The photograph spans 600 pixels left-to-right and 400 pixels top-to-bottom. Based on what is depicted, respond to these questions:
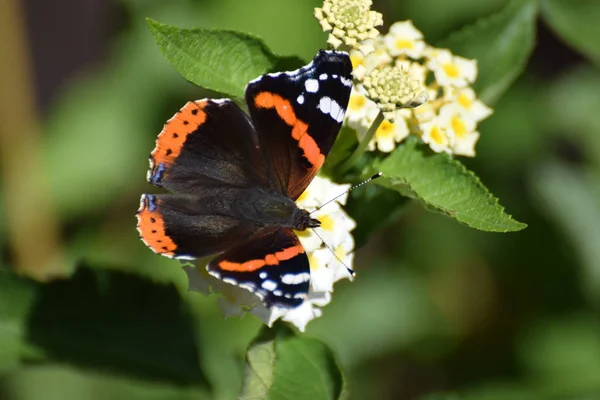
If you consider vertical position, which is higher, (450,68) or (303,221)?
(450,68)

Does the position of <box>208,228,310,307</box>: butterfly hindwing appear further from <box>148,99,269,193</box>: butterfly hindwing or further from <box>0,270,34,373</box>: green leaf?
<box>0,270,34,373</box>: green leaf

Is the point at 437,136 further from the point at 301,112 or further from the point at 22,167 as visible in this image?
the point at 22,167

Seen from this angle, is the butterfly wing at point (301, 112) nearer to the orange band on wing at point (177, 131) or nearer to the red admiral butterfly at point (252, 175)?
the red admiral butterfly at point (252, 175)

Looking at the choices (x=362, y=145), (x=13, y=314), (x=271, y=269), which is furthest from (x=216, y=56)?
(x=13, y=314)

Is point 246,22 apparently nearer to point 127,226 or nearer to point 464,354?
point 127,226

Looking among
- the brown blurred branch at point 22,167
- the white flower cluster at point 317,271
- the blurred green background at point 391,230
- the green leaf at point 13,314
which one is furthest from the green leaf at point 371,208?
the brown blurred branch at point 22,167

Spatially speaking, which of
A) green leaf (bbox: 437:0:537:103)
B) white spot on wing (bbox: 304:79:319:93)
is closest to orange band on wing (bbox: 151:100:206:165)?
white spot on wing (bbox: 304:79:319:93)
